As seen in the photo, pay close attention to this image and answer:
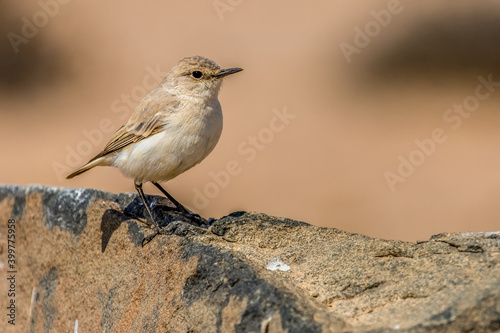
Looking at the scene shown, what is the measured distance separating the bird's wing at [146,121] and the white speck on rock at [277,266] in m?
2.26

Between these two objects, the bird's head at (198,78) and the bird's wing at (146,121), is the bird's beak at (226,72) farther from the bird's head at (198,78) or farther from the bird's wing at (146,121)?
the bird's wing at (146,121)

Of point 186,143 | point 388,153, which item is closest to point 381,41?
point 388,153

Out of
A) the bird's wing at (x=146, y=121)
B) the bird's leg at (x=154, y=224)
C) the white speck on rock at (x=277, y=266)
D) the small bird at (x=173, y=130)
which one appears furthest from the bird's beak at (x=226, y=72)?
the white speck on rock at (x=277, y=266)

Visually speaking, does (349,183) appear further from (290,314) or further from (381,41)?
(290,314)

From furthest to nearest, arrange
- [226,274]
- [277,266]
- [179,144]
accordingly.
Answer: [179,144] → [277,266] → [226,274]

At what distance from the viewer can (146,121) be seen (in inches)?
262

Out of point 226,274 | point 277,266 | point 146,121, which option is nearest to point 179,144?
point 146,121

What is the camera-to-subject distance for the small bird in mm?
6281

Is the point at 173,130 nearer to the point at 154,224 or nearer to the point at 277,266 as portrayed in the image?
the point at 154,224

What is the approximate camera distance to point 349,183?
1265cm

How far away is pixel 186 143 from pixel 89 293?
1.60m

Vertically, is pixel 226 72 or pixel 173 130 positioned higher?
pixel 226 72

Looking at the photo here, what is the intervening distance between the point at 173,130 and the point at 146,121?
0.47 metres

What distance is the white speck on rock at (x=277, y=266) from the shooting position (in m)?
4.53
